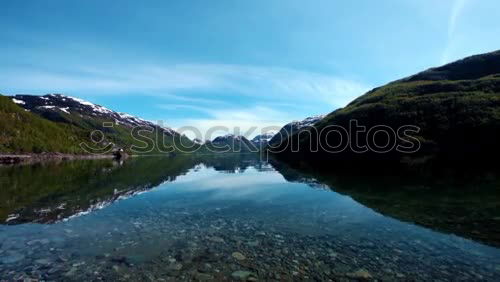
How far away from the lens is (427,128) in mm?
104438

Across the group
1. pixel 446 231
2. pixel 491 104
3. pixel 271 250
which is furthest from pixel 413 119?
pixel 271 250

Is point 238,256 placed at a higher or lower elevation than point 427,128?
lower

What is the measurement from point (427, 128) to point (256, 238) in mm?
99871

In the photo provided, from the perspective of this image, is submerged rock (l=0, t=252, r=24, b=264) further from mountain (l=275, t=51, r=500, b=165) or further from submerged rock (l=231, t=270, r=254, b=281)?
mountain (l=275, t=51, r=500, b=165)

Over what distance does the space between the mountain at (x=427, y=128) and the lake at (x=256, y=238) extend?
58702 mm

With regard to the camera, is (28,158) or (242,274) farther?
(28,158)

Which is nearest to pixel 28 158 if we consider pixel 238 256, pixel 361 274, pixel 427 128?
pixel 427 128

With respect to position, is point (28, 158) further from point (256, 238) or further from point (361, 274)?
point (361, 274)

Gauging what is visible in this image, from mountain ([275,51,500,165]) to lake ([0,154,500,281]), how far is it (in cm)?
5870

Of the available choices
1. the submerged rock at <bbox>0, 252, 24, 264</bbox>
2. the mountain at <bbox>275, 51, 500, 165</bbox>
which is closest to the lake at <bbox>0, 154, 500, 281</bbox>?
the submerged rock at <bbox>0, 252, 24, 264</bbox>

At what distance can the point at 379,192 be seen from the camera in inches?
1561

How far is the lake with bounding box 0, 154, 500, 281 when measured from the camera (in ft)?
48.8

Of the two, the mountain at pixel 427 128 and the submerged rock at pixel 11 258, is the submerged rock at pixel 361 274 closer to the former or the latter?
the submerged rock at pixel 11 258

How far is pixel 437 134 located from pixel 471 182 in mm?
59319
